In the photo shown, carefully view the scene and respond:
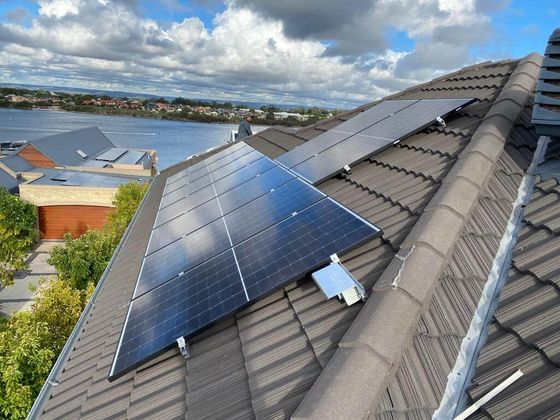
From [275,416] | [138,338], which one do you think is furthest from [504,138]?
[138,338]

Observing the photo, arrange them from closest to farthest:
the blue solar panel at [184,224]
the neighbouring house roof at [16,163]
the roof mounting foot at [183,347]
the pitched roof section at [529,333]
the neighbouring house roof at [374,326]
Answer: the pitched roof section at [529,333]
the neighbouring house roof at [374,326]
the roof mounting foot at [183,347]
the blue solar panel at [184,224]
the neighbouring house roof at [16,163]

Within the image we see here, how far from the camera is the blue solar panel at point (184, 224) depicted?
7461 mm

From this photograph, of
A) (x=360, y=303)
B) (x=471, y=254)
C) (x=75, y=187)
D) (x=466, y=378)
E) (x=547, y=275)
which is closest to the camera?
(x=466, y=378)

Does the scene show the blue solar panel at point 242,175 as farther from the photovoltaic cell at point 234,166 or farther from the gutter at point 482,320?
the gutter at point 482,320

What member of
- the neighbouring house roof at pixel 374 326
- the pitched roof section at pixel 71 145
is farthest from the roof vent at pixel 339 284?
the pitched roof section at pixel 71 145

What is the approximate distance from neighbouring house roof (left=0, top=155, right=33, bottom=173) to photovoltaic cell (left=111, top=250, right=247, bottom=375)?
2124 inches

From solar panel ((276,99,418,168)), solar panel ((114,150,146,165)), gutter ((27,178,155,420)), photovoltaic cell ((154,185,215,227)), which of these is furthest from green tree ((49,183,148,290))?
solar panel ((114,150,146,165))

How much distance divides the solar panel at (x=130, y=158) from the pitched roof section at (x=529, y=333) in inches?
2305

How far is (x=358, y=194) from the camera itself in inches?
259

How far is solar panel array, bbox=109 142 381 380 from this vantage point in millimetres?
4594

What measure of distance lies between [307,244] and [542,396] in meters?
2.80

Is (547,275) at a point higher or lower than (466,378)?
higher

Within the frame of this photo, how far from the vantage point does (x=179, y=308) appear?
4.99 metres

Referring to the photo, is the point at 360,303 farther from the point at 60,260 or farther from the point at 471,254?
the point at 60,260
